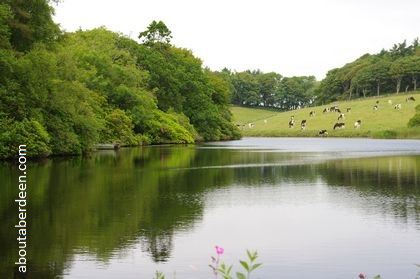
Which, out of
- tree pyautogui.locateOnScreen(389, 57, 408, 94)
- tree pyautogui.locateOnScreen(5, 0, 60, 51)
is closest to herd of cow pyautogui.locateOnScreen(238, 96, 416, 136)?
tree pyautogui.locateOnScreen(389, 57, 408, 94)

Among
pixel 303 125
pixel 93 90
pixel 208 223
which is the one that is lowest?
pixel 208 223

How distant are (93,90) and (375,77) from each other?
104 metres

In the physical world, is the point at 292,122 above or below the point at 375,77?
below

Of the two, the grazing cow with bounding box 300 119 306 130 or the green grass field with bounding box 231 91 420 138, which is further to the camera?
the grazing cow with bounding box 300 119 306 130

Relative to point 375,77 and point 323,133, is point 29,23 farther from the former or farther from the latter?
point 375,77

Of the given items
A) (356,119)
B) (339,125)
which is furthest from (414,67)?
(339,125)

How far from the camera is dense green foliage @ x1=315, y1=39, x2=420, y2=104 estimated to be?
151875mm

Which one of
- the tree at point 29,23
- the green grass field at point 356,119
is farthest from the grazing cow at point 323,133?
the tree at point 29,23

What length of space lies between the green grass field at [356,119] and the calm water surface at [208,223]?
2894 inches

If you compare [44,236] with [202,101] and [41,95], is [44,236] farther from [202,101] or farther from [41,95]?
[202,101]

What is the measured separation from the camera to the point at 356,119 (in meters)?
117

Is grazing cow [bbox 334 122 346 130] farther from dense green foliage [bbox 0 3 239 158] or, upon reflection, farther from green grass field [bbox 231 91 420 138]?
dense green foliage [bbox 0 3 239 158]

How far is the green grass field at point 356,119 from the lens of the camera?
343ft

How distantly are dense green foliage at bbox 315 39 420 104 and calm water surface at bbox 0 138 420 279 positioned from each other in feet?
410
